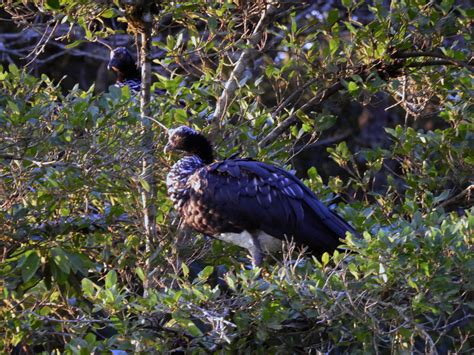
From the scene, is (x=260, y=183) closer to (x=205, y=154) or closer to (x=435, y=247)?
(x=205, y=154)

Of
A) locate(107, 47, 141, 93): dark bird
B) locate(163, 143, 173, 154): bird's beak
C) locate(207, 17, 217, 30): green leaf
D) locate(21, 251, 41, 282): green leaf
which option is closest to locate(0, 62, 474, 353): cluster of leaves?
locate(21, 251, 41, 282): green leaf

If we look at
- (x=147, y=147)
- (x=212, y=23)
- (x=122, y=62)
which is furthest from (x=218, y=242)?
(x=122, y=62)

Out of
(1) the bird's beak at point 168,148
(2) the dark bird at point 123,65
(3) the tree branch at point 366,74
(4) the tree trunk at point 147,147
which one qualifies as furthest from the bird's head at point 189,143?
(2) the dark bird at point 123,65

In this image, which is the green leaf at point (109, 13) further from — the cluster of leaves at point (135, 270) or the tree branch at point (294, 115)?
the tree branch at point (294, 115)

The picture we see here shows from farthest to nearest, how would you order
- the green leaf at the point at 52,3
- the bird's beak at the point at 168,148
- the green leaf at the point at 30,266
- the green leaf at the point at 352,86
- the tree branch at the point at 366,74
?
1. the tree branch at the point at 366,74
2. the green leaf at the point at 352,86
3. the bird's beak at the point at 168,148
4. the green leaf at the point at 52,3
5. the green leaf at the point at 30,266

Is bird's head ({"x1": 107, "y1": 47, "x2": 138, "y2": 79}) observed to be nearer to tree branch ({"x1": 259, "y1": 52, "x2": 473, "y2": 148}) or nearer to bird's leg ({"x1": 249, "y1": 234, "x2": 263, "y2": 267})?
tree branch ({"x1": 259, "y1": 52, "x2": 473, "y2": 148})

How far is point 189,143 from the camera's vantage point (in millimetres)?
4508

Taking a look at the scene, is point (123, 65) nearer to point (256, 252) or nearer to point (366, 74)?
point (366, 74)

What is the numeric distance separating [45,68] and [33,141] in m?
5.36

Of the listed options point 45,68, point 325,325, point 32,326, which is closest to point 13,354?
point 32,326

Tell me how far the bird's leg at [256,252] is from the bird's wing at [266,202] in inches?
2.4

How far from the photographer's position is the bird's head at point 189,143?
14.4 feet

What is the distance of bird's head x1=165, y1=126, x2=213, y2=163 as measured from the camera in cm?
439

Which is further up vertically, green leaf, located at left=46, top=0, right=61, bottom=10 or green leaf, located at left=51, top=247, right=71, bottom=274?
green leaf, located at left=46, top=0, right=61, bottom=10
